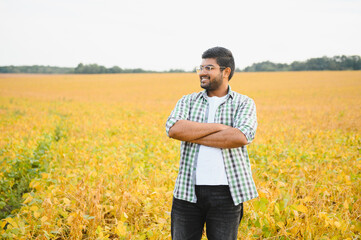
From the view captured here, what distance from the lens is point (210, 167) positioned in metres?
2.06

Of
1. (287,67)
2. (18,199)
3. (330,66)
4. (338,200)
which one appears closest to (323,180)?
(338,200)

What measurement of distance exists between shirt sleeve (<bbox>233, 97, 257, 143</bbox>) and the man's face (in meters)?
0.27

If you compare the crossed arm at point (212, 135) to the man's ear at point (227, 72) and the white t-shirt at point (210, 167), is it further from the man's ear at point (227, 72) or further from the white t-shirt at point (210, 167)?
the man's ear at point (227, 72)

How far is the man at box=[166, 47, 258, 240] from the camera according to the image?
6.64 feet

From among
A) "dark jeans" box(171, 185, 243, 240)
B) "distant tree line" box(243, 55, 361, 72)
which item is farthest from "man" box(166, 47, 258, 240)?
"distant tree line" box(243, 55, 361, 72)

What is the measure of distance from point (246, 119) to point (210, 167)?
0.48 meters

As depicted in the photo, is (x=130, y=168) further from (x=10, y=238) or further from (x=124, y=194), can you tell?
(x=10, y=238)

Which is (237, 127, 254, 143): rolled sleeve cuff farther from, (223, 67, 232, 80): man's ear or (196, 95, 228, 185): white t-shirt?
(223, 67, 232, 80): man's ear

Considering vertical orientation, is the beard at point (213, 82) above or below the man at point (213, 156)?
above

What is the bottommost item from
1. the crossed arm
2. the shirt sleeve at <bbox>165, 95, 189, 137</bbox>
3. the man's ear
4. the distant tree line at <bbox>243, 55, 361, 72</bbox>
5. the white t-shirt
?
the white t-shirt

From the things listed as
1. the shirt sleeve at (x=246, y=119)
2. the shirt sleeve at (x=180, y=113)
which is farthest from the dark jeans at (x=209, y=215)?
the shirt sleeve at (x=180, y=113)

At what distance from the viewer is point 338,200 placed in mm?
3953

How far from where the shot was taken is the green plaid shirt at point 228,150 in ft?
6.69

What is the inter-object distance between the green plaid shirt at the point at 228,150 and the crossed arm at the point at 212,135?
63 millimetres
